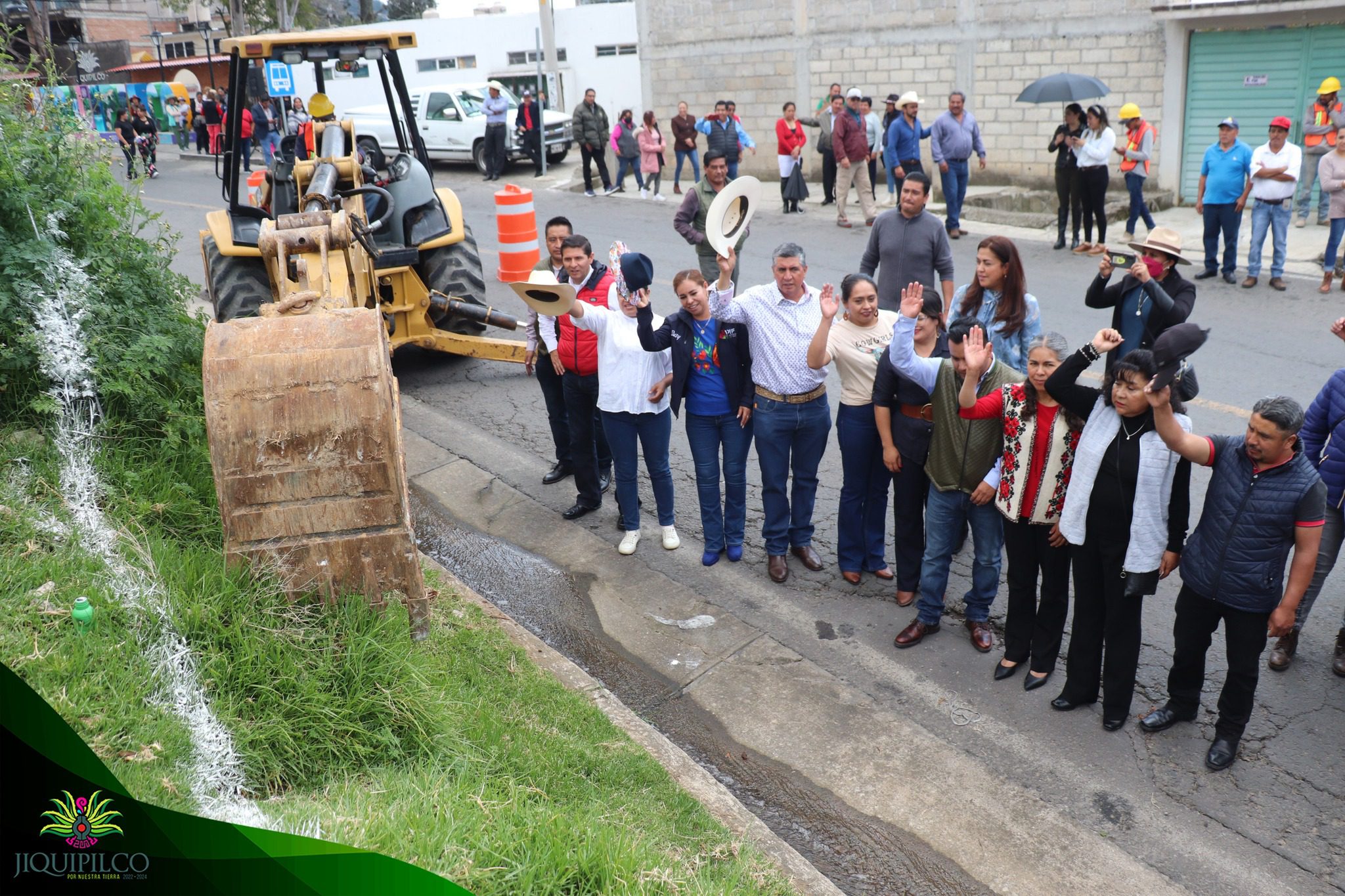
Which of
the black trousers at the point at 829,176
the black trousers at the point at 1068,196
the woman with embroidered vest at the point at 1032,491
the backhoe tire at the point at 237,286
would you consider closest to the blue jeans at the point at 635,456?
the woman with embroidered vest at the point at 1032,491

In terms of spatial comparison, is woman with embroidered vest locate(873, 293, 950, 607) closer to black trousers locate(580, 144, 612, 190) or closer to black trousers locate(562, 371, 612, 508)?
black trousers locate(562, 371, 612, 508)

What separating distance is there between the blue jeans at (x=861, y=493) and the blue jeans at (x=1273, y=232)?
7481mm

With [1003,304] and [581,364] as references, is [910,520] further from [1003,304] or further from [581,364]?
[581,364]

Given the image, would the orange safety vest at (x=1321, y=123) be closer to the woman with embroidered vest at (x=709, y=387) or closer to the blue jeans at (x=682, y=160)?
the blue jeans at (x=682, y=160)

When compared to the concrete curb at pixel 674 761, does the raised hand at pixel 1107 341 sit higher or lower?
higher

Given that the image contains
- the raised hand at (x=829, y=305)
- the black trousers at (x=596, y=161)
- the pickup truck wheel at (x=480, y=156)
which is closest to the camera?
the raised hand at (x=829, y=305)

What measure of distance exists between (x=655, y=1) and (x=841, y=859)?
20751mm

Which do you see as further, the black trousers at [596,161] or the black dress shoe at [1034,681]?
the black trousers at [596,161]

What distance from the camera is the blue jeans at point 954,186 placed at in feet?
47.7

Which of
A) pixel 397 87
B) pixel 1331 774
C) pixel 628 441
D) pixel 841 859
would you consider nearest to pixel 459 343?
pixel 397 87

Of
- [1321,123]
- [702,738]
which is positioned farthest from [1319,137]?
[702,738]

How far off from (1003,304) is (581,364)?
245 centimetres

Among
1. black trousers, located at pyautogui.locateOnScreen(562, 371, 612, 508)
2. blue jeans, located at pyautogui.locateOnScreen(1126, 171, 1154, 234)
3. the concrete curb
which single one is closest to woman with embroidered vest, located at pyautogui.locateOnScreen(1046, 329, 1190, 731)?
the concrete curb

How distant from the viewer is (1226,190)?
11438mm
